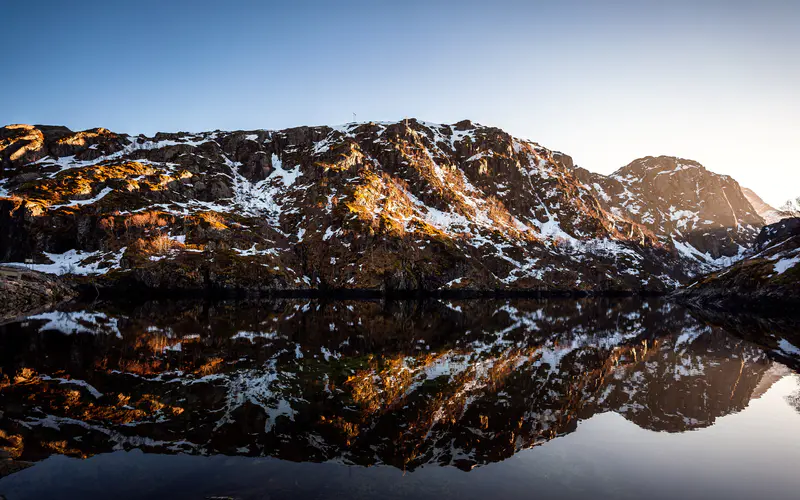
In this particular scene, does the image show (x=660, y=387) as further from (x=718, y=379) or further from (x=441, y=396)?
(x=441, y=396)

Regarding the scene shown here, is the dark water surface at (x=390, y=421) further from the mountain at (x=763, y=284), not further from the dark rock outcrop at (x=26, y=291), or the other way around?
the mountain at (x=763, y=284)

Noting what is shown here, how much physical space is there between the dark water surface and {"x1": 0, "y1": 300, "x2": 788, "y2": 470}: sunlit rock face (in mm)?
148

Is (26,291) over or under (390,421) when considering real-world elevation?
over

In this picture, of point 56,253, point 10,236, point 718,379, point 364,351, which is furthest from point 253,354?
point 10,236

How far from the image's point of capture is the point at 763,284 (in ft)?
330

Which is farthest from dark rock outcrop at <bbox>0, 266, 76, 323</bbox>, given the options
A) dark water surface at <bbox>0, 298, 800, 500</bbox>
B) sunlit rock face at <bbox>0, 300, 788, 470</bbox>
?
dark water surface at <bbox>0, 298, 800, 500</bbox>


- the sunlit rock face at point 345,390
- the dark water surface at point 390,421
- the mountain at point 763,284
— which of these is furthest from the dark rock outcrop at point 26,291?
the mountain at point 763,284

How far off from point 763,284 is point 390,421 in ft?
400

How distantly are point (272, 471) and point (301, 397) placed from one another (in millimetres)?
10042

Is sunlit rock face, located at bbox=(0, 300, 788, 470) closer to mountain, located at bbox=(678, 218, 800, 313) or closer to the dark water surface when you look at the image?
the dark water surface

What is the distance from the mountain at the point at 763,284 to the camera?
3688 inches

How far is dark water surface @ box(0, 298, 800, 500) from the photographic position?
564 inches

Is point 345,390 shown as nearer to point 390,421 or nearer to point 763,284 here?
point 390,421

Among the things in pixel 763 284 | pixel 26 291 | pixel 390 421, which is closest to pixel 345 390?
pixel 390 421
